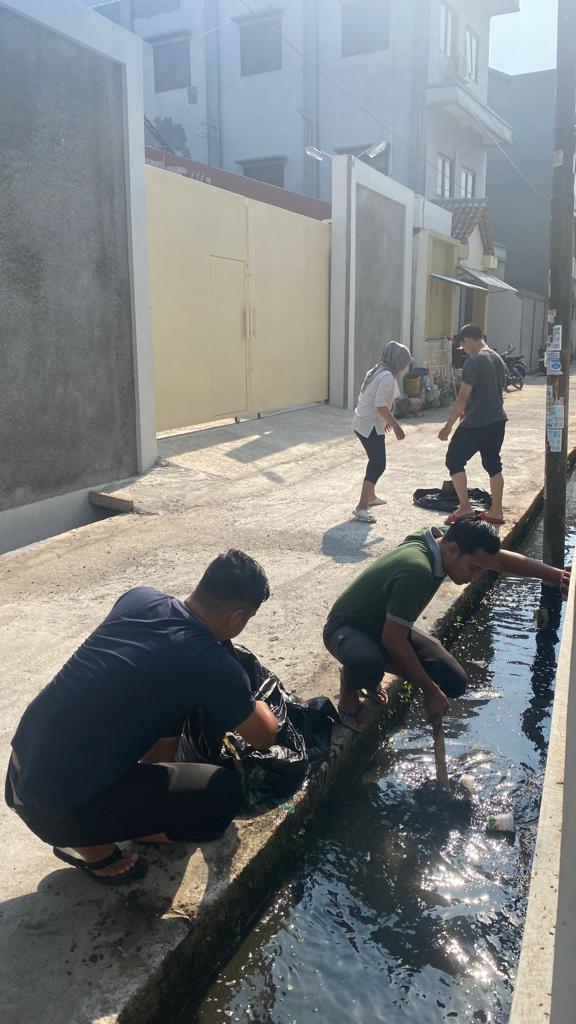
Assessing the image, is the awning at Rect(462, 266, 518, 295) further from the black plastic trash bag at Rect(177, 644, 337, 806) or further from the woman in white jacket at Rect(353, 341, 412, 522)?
the black plastic trash bag at Rect(177, 644, 337, 806)

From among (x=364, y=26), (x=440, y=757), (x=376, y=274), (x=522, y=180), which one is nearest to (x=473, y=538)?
(x=440, y=757)

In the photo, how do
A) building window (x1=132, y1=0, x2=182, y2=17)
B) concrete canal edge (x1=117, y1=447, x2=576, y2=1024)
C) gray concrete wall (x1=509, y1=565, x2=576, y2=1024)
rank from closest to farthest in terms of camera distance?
gray concrete wall (x1=509, y1=565, x2=576, y2=1024) → concrete canal edge (x1=117, y1=447, x2=576, y2=1024) → building window (x1=132, y1=0, x2=182, y2=17)

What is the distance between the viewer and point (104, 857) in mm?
2641

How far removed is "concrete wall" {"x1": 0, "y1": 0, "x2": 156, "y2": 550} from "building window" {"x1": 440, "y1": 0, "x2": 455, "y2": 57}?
1821cm

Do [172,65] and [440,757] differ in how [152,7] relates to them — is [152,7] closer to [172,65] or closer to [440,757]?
[172,65]

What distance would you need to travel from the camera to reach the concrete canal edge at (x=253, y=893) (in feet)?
7.49

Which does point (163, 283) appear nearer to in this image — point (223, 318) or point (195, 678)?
point (223, 318)

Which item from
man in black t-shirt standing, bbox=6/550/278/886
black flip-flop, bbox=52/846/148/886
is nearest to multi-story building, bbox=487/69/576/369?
man in black t-shirt standing, bbox=6/550/278/886

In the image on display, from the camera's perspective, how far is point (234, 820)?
304 cm

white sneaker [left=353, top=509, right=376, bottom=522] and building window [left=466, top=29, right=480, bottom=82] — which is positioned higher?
building window [left=466, top=29, right=480, bottom=82]

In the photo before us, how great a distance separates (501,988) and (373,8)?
2384 cm

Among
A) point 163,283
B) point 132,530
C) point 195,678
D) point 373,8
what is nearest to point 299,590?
point 132,530

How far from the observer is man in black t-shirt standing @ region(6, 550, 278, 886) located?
245 cm

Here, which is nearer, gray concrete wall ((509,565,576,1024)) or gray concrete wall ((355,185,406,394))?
gray concrete wall ((509,565,576,1024))
